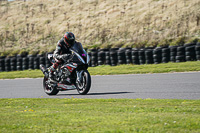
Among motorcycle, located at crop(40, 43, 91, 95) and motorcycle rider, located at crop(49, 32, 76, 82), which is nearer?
→ motorcycle, located at crop(40, 43, 91, 95)

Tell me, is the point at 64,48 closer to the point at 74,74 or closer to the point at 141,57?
the point at 74,74

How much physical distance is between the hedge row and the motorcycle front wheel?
11.3 m

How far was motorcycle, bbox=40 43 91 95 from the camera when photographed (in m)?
10.4

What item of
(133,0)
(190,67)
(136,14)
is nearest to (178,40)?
(190,67)

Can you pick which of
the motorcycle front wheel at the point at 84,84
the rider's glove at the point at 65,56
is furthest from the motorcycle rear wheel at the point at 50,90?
the rider's glove at the point at 65,56

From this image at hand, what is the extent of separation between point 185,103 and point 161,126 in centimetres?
272

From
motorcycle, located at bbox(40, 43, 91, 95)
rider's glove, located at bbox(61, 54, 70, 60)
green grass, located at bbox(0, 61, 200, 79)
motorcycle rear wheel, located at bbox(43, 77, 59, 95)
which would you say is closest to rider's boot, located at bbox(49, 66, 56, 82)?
motorcycle, located at bbox(40, 43, 91, 95)

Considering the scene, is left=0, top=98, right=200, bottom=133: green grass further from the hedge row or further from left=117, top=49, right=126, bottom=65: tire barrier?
left=117, top=49, right=126, bottom=65: tire barrier

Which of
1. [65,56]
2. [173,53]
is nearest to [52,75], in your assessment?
[65,56]

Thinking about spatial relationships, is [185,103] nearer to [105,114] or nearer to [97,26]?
[105,114]

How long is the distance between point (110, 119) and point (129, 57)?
16778 millimetres

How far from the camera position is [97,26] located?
38781 mm

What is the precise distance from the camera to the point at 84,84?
10.5m

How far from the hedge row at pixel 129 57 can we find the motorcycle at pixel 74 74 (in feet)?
36.8
